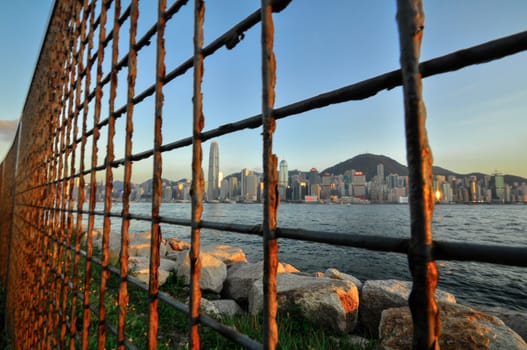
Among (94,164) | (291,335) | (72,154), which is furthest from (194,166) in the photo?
(291,335)

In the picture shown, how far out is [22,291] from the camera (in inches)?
166

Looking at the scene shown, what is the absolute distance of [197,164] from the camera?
105 centimetres

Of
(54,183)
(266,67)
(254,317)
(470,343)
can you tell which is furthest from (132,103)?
(254,317)

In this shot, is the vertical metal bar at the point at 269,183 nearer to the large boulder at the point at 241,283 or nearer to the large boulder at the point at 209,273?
the large boulder at the point at 241,283

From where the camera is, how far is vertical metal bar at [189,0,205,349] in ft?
3.34

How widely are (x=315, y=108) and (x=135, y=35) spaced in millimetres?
1310

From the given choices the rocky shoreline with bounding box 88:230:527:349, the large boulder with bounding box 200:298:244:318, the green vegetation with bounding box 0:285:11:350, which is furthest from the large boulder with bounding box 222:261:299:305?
the green vegetation with bounding box 0:285:11:350

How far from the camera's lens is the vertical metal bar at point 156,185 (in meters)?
1.24

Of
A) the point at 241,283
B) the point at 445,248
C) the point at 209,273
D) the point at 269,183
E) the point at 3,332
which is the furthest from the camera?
the point at 209,273

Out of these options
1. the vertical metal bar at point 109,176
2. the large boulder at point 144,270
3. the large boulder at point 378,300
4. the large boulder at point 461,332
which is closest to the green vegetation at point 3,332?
the large boulder at point 144,270

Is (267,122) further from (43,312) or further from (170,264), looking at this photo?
(170,264)

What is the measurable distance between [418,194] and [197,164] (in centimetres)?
75

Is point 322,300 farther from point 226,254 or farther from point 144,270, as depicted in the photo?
point 226,254

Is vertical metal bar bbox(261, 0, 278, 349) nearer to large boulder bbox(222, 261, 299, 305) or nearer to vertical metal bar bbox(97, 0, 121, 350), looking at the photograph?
vertical metal bar bbox(97, 0, 121, 350)
